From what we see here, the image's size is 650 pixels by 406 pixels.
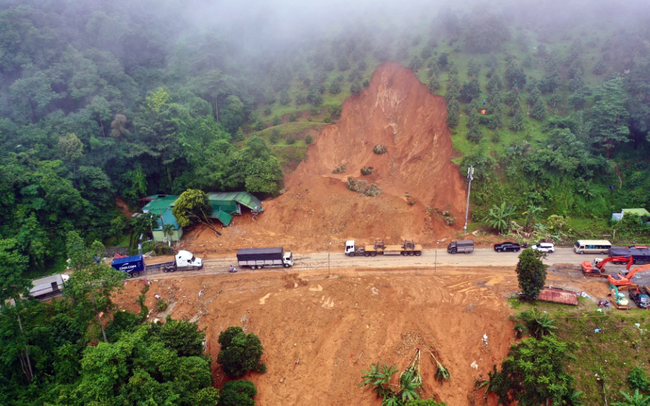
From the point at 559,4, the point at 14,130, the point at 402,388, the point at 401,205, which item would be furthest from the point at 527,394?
the point at 559,4

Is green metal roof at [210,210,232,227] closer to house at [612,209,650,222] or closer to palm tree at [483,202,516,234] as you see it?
palm tree at [483,202,516,234]

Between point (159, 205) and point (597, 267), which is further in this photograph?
point (159, 205)

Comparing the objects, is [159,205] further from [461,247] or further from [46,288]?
[461,247]

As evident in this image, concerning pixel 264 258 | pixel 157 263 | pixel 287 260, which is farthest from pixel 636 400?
pixel 157 263

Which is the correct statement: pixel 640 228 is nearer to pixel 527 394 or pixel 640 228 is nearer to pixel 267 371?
pixel 527 394

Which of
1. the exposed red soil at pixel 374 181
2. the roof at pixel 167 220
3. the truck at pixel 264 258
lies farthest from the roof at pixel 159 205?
the truck at pixel 264 258

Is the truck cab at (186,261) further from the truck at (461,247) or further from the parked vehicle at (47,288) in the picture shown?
the truck at (461,247)

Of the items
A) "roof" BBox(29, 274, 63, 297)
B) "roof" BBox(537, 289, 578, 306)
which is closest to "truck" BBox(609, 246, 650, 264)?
"roof" BBox(537, 289, 578, 306)
